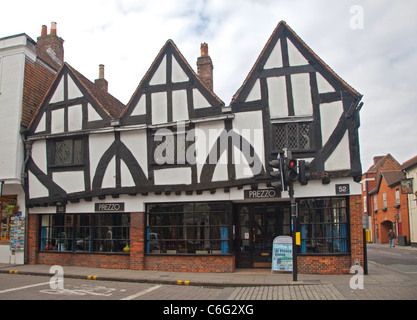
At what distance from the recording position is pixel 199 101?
14.4 meters

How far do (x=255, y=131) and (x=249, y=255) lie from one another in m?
4.61

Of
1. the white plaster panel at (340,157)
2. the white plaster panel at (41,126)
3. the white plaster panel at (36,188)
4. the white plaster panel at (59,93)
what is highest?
the white plaster panel at (59,93)

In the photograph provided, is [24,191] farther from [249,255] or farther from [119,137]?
[249,255]

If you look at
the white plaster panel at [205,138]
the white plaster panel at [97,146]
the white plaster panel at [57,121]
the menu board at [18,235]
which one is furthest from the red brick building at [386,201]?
the menu board at [18,235]

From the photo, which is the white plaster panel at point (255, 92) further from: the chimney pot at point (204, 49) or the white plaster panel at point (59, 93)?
the white plaster panel at point (59, 93)

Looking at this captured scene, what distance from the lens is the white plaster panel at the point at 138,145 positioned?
14789mm

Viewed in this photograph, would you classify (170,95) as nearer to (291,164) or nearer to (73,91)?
(73,91)

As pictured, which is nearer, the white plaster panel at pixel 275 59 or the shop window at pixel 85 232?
the white plaster panel at pixel 275 59

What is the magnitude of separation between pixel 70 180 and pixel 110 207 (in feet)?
7.22

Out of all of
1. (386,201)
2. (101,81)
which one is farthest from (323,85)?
(386,201)

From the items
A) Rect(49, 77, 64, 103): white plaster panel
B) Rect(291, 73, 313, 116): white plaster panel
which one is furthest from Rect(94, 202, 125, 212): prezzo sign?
Rect(291, 73, 313, 116): white plaster panel

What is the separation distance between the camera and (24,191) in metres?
16.5

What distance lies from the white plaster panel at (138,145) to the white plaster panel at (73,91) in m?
2.95
